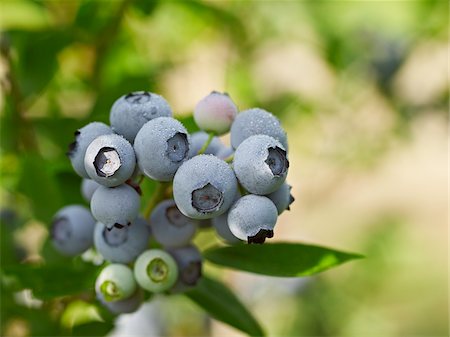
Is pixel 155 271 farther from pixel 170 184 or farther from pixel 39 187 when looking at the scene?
pixel 39 187

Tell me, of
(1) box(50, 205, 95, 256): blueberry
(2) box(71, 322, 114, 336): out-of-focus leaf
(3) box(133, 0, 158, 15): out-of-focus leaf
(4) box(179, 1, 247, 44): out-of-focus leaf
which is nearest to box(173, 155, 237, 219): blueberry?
(1) box(50, 205, 95, 256): blueberry

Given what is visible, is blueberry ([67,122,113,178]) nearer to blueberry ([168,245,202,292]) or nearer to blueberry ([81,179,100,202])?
blueberry ([81,179,100,202])

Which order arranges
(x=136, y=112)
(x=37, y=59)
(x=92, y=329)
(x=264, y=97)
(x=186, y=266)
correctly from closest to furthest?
1. (x=136, y=112)
2. (x=186, y=266)
3. (x=92, y=329)
4. (x=37, y=59)
5. (x=264, y=97)

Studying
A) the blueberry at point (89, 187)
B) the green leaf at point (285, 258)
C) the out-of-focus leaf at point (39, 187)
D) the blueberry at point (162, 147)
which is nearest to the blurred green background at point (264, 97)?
the out-of-focus leaf at point (39, 187)

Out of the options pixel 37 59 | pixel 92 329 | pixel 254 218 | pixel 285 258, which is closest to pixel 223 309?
pixel 285 258

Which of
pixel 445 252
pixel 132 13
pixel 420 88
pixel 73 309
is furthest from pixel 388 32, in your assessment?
pixel 445 252

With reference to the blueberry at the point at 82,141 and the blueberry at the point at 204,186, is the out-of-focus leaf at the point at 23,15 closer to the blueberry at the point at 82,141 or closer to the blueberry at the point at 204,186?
the blueberry at the point at 82,141
